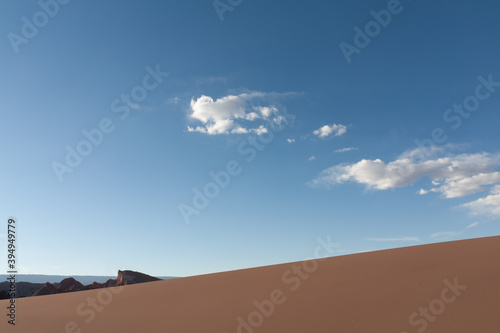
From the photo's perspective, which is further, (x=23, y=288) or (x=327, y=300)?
(x=23, y=288)

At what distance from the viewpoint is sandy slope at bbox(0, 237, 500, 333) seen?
5.62 meters

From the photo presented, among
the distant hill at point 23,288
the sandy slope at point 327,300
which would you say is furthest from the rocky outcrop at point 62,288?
the sandy slope at point 327,300

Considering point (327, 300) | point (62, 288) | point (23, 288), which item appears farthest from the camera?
point (23, 288)

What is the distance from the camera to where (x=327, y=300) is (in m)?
6.64

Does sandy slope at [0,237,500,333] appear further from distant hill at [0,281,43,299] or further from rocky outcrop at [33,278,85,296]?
distant hill at [0,281,43,299]

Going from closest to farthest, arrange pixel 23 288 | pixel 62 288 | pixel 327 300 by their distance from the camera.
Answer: pixel 327 300 < pixel 62 288 < pixel 23 288

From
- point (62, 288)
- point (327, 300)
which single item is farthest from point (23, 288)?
point (327, 300)

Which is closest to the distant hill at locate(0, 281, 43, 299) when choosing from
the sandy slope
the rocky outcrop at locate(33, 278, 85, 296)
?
the rocky outcrop at locate(33, 278, 85, 296)

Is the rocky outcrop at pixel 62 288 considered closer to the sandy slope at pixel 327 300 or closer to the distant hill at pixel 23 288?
the distant hill at pixel 23 288

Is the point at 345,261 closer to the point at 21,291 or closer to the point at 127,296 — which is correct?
the point at 127,296

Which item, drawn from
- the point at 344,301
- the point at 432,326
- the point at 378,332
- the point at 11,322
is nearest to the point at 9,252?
the point at 11,322

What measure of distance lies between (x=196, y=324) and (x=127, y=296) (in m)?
3.81

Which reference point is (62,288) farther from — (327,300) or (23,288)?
(327,300)

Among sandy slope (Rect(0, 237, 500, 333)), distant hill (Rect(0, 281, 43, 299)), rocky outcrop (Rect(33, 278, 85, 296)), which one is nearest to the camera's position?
sandy slope (Rect(0, 237, 500, 333))
